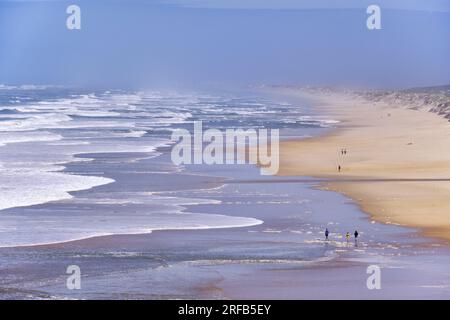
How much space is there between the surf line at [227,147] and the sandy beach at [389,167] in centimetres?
71

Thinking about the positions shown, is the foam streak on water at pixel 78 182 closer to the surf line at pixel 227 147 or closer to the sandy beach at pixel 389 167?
the surf line at pixel 227 147

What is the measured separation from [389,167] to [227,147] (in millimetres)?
11860

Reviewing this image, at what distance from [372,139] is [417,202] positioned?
23024mm

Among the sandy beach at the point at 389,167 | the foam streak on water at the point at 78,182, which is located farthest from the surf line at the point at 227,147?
the foam streak on water at the point at 78,182

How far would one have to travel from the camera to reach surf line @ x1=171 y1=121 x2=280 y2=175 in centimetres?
3897

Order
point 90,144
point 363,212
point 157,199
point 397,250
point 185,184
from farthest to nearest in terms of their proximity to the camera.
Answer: point 90,144, point 185,184, point 157,199, point 363,212, point 397,250

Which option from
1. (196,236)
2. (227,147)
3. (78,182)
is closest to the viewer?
(196,236)

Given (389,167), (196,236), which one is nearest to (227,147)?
(389,167)

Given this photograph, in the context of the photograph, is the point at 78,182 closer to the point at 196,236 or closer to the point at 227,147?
the point at 196,236

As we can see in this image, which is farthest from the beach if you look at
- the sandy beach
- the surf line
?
the surf line

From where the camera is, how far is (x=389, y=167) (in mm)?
35500
